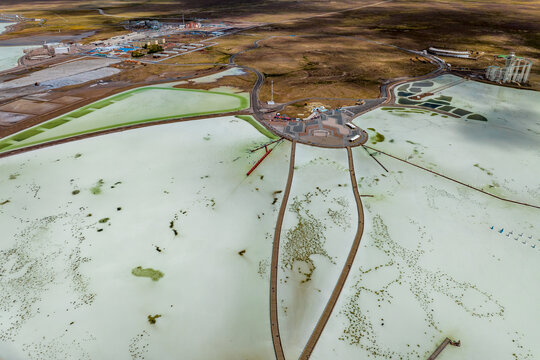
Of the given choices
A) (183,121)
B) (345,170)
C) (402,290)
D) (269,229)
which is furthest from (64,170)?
(402,290)

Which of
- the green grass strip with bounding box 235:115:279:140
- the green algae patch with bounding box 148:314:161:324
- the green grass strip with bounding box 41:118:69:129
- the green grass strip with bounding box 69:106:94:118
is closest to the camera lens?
the green algae patch with bounding box 148:314:161:324

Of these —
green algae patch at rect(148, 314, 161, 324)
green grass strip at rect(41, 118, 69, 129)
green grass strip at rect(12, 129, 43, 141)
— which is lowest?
green algae patch at rect(148, 314, 161, 324)

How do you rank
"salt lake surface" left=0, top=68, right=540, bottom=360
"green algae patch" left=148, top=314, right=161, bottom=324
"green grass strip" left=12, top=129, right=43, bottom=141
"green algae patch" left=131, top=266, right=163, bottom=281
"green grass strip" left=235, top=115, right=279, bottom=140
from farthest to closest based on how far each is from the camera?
"green grass strip" left=235, top=115, right=279, bottom=140, "green grass strip" left=12, top=129, right=43, bottom=141, "green algae patch" left=131, top=266, right=163, bottom=281, "green algae patch" left=148, top=314, right=161, bottom=324, "salt lake surface" left=0, top=68, right=540, bottom=360

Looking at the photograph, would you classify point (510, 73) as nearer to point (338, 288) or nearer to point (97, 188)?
point (338, 288)

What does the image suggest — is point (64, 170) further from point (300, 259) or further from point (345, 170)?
point (345, 170)

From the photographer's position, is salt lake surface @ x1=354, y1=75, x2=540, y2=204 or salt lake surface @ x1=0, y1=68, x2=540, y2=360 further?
salt lake surface @ x1=354, y1=75, x2=540, y2=204

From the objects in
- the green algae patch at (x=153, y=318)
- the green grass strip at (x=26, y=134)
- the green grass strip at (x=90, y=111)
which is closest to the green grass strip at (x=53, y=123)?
the green grass strip at (x=90, y=111)

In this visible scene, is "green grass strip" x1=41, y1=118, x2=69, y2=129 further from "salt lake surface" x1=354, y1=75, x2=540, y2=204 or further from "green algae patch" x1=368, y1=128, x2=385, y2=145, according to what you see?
"green algae patch" x1=368, y1=128, x2=385, y2=145

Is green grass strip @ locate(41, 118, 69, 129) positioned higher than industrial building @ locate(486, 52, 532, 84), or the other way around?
industrial building @ locate(486, 52, 532, 84)

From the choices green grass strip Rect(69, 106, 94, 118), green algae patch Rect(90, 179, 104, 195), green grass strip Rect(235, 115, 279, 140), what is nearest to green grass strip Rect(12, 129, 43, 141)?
green grass strip Rect(69, 106, 94, 118)
